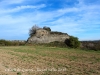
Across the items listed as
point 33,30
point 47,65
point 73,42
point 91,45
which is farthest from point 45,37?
point 47,65

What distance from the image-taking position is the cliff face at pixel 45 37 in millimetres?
36303

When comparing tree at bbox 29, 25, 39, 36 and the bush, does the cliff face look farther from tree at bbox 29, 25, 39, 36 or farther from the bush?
tree at bbox 29, 25, 39, 36

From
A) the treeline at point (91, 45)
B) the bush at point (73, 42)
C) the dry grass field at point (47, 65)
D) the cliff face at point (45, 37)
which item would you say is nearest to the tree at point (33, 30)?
the cliff face at point (45, 37)

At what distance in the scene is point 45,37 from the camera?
36.8 metres

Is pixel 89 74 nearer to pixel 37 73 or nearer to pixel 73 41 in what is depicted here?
pixel 37 73

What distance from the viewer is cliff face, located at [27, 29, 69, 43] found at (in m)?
36.3

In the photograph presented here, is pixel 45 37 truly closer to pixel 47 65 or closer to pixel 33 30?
pixel 33 30

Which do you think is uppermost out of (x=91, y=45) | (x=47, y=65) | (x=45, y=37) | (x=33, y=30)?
(x=33, y=30)

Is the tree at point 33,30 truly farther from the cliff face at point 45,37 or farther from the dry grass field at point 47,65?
the dry grass field at point 47,65

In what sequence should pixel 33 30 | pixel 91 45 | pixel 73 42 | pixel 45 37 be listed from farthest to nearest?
pixel 33 30 → pixel 45 37 → pixel 73 42 → pixel 91 45

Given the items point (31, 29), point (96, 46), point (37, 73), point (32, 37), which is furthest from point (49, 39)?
point (37, 73)

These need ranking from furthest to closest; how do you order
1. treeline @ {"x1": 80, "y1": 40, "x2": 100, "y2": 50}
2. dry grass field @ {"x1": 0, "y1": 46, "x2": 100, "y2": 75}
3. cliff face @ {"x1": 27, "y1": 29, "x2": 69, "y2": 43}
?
cliff face @ {"x1": 27, "y1": 29, "x2": 69, "y2": 43}
treeline @ {"x1": 80, "y1": 40, "x2": 100, "y2": 50}
dry grass field @ {"x1": 0, "y1": 46, "x2": 100, "y2": 75}

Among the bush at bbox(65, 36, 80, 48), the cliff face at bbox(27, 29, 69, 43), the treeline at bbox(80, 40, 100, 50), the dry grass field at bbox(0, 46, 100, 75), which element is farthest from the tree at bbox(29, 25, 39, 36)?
the dry grass field at bbox(0, 46, 100, 75)

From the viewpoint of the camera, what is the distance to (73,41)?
107 ft
